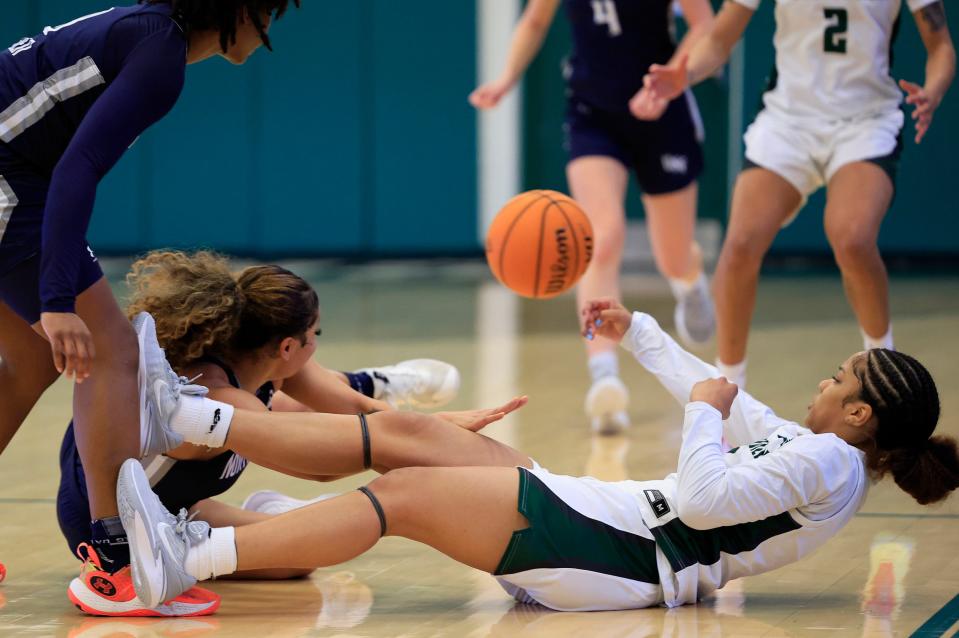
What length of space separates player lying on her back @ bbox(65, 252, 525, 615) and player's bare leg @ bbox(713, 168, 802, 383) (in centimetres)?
177

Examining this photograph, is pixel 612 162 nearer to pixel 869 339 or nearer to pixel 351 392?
pixel 869 339

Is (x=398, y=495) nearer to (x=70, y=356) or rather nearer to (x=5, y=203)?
(x=70, y=356)

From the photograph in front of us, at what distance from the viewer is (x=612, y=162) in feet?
19.3

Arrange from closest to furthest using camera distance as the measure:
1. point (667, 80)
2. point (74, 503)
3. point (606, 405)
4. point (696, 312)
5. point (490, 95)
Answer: point (74, 503) < point (667, 80) < point (606, 405) < point (490, 95) < point (696, 312)

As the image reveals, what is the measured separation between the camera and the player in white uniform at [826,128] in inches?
186

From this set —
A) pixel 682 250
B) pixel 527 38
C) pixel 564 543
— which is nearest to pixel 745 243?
pixel 682 250

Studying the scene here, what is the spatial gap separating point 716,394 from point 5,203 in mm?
1599

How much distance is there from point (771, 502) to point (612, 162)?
3061 mm

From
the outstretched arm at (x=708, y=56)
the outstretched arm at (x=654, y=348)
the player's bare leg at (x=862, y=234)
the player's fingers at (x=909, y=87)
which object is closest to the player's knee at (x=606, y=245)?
the outstretched arm at (x=708, y=56)

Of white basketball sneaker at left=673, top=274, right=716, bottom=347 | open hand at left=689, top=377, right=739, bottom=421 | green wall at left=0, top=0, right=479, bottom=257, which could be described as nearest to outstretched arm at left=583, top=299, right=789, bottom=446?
open hand at left=689, top=377, right=739, bottom=421

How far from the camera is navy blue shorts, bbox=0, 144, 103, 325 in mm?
2990

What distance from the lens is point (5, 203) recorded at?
2998mm

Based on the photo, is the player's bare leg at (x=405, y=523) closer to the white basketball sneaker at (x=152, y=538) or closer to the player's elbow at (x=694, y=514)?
the white basketball sneaker at (x=152, y=538)

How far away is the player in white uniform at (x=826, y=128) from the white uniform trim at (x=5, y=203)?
2534 millimetres
